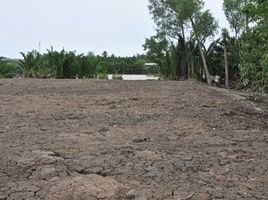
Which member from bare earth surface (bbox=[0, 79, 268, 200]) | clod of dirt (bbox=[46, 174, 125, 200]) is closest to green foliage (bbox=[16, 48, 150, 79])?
bare earth surface (bbox=[0, 79, 268, 200])

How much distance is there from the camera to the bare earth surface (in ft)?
11.2

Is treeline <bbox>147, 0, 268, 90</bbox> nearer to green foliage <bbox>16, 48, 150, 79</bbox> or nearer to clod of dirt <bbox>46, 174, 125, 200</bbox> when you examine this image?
green foliage <bbox>16, 48, 150, 79</bbox>

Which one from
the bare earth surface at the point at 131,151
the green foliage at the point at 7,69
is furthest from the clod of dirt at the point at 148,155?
the green foliage at the point at 7,69

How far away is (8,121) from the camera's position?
5898 mm

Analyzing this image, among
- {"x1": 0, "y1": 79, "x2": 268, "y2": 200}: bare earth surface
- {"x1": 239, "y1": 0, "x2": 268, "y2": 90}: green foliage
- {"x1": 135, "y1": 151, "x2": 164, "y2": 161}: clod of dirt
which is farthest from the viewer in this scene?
{"x1": 239, "y1": 0, "x2": 268, "y2": 90}: green foliage

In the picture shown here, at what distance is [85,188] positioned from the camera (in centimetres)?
338

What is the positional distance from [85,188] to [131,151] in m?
1.06

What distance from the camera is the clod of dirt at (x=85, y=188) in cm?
327

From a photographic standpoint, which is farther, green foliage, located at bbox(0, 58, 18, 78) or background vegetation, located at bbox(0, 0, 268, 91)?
green foliage, located at bbox(0, 58, 18, 78)

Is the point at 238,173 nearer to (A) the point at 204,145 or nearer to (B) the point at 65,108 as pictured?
(A) the point at 204,145

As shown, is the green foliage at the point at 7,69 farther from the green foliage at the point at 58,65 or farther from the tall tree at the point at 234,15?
the tall tree at the point at 234,15

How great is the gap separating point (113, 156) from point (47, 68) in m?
12.4

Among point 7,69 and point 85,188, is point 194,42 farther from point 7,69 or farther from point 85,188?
point 85,188

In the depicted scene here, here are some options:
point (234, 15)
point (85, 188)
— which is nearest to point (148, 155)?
point (85, 188)
